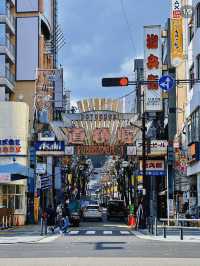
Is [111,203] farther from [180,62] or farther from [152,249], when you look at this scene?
[152,249]

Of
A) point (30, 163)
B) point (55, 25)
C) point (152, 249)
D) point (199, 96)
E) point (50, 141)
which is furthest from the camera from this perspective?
point (55, 25)

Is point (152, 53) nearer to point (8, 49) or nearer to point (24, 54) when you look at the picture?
point (8, 49)

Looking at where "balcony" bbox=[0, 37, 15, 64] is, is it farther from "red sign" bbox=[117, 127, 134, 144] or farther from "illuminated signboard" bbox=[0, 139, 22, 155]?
"red sign" bbox=[117, 127, 134, 144]

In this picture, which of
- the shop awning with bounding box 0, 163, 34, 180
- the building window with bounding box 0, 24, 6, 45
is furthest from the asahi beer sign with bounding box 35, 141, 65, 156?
→ the building window with bounding box 0, 24, 6, 45

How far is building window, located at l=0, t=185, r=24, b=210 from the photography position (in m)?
50.7

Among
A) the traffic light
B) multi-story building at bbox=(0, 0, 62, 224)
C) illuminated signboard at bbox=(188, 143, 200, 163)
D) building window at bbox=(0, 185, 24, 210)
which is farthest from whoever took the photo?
multi-story building at bbox=(0, 0, 62, 224)

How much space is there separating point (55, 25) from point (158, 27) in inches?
2016

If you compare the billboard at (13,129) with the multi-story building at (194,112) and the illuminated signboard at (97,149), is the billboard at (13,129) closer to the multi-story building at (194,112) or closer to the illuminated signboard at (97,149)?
the illuminated signboard at (97,149)

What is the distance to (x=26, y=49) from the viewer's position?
237 feet

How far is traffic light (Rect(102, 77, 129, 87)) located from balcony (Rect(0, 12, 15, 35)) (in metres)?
43.8

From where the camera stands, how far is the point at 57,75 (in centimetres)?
7581

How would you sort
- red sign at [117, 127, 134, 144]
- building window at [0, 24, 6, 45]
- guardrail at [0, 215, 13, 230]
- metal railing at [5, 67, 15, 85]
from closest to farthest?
guardrail at [0, 215, 13, 230]
red sign at [117, 127, 134, 144]
building window at [0, 24, 6, 45]
metal railing at [5, 67, 15, 85]

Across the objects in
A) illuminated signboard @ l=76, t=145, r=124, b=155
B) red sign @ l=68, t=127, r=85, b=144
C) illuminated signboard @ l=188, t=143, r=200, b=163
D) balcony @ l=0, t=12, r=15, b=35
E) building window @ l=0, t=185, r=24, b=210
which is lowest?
building window @ l=0, t=185, r=24, b=210

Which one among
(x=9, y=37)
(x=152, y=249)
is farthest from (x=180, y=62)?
(x=152, y=249)
